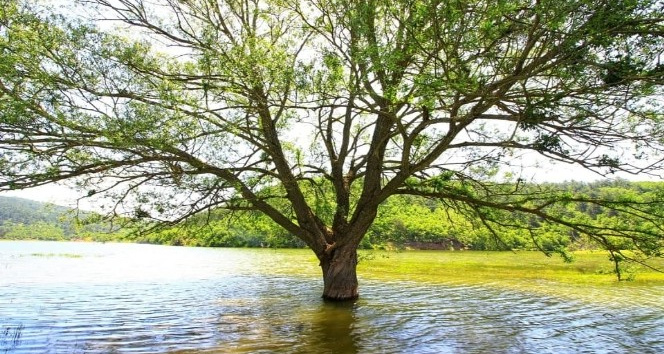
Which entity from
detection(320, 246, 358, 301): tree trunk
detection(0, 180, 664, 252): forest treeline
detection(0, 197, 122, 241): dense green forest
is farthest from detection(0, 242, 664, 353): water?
detection(0, 197, 122, 241): dense green forest

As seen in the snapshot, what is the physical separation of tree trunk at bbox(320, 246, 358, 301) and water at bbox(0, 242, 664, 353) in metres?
0.53

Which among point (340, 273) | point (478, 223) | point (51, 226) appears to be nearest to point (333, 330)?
point (340, 273)

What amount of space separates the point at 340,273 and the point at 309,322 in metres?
3.52

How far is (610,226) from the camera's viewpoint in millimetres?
13398

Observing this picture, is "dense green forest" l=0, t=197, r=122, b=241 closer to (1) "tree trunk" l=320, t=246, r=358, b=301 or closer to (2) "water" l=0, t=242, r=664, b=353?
(2) "water" l=0, t=242, r=664, b=353

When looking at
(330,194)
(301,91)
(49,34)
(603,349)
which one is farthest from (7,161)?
(603,349)

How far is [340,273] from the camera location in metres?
16.5

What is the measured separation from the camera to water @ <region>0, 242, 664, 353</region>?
35.4 ft

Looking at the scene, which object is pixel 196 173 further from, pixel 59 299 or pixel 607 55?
pixel 607 55

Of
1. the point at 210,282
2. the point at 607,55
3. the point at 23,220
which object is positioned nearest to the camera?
the point at 607,55

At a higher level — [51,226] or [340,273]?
[51,226]

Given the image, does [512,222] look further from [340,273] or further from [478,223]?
[340,273]

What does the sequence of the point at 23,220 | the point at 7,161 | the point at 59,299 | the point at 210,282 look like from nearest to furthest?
the point at 7,161, the point at 59,299, the point at 210,282, the point at 23,220

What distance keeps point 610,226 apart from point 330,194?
9446 millimetres
